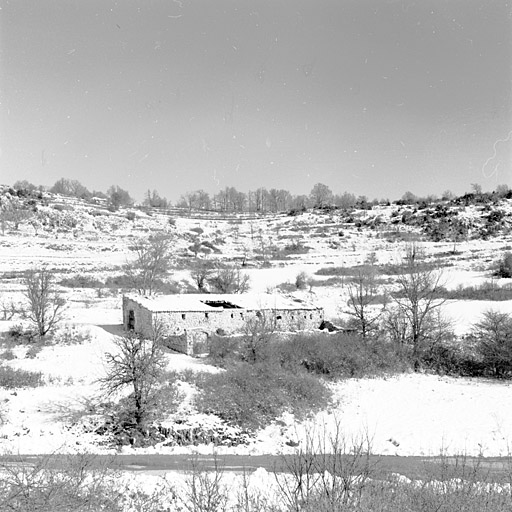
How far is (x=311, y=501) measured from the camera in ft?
31.7

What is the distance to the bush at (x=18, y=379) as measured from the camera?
867 inches

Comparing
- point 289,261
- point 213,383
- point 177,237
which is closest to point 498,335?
point 213,383

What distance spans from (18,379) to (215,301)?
12.1m

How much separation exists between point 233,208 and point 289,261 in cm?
6574

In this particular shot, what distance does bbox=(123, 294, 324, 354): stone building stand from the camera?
27.4 meters

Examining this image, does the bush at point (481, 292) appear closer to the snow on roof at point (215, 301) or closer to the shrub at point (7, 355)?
the snow on roof at point (215, 301)

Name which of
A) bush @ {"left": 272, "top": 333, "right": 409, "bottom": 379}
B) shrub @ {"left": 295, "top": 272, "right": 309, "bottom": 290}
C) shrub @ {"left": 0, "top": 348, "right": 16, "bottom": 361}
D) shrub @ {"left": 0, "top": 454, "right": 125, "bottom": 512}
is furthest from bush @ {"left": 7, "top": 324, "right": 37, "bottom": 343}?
shrub @ {"left": 295, "top": 272, "right": 309, "bottom": 290}

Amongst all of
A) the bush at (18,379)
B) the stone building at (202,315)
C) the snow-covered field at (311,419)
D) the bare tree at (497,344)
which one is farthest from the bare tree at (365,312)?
the bush at (18,379)

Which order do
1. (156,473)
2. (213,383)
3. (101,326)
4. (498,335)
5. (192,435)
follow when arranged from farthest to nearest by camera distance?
(101,326) < (498,335) < (213,383) < (192,435) < (156,473)

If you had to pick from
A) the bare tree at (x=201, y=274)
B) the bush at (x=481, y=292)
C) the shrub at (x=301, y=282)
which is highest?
the bare tree at (x=201, y=274)

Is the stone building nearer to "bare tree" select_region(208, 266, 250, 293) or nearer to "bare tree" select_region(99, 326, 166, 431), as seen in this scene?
"bare tree" select_region(99, 326, 166, 431)

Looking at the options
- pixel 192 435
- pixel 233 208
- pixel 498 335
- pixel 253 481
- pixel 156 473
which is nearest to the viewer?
pixel 253 481

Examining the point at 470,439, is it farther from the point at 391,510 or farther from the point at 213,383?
the point at 391,510

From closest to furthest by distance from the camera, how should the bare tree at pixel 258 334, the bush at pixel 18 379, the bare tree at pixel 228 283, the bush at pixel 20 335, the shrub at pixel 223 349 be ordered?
the bush at pixel 18 379, the shrub at pixel 223 349, the bare tree at pixel 258 334, the bush at pixel 20 335, the bare tree at pixel 228 283
